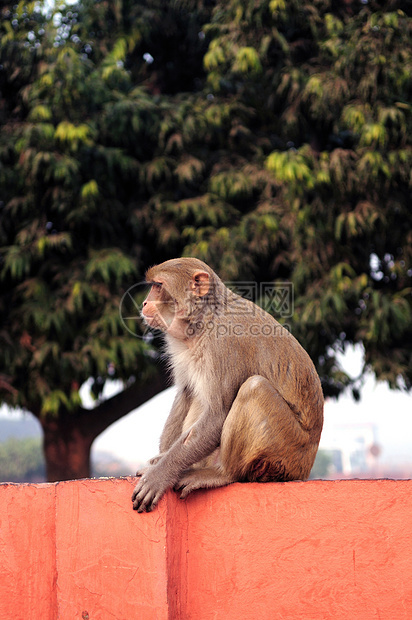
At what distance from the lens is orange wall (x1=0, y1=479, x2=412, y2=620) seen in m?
2.82

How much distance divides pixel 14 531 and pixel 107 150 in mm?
6271

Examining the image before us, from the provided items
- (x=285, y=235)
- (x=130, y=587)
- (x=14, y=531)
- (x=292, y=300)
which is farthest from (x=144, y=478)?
(x=285, y=235)

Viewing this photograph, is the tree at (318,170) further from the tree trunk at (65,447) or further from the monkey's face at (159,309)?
the monkey's face at (159,309)

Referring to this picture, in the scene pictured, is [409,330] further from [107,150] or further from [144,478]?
[144,478]

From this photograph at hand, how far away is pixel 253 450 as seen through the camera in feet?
9.74

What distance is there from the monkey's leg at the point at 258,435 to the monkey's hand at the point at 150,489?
0.29 m

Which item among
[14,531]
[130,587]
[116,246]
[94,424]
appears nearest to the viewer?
[130,587]

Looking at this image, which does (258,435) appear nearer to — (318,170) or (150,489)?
(150,489)

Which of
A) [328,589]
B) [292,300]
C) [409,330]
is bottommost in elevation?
[409,330]

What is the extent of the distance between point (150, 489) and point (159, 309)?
899mm

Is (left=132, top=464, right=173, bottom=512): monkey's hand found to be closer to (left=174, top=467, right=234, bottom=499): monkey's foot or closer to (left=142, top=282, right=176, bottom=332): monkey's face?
(left=174, top=467, right=234, bottom=499): monkey's foot

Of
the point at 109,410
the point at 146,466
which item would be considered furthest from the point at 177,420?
the point at 109,410

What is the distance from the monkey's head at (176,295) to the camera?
131 inches

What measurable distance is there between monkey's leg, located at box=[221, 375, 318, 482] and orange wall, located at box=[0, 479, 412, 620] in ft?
0.30
